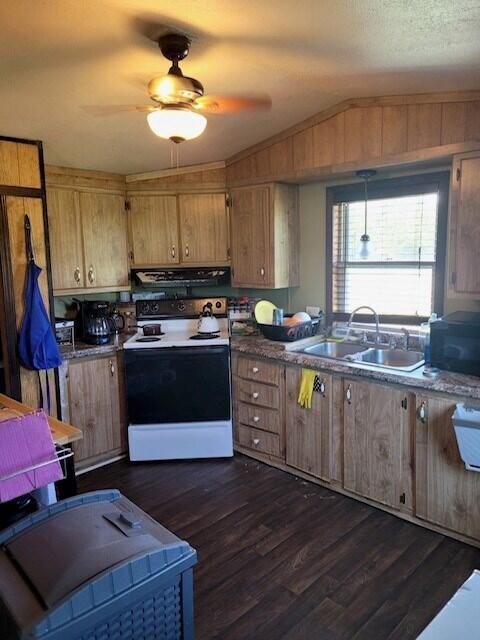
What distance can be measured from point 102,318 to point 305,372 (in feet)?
5.15

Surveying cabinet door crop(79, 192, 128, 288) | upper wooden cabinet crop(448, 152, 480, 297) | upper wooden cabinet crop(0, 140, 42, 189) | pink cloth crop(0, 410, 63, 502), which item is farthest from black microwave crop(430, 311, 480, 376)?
upper wooden cabinet crop(0, 140, 42, 189)

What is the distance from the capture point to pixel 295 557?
2.48 metres

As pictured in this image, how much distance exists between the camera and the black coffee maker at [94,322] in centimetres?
355

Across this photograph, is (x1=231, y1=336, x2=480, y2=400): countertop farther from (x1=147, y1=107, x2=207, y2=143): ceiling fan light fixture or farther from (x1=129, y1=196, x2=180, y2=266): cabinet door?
(x1=147, y1=107, x2=207, y2=143): ceiling fan light fixture

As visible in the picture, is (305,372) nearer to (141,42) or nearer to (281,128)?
(281,128)

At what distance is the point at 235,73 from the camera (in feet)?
7.71

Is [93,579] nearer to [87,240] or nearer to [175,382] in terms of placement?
[175,382]

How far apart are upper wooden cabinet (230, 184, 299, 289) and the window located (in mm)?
300

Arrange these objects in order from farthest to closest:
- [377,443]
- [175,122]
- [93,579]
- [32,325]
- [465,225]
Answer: [32,325]
[377,443]
[465,225]
[175,122]
[93,579]

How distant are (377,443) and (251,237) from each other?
181 centimetres

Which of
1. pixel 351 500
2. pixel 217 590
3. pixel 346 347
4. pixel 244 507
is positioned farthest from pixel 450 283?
pixel 217 590

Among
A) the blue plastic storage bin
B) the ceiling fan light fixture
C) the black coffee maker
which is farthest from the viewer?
the black coffee maker

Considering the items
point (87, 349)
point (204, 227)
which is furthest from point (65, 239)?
point (204, 227)

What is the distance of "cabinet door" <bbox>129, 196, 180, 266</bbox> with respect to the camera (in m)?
3.88
